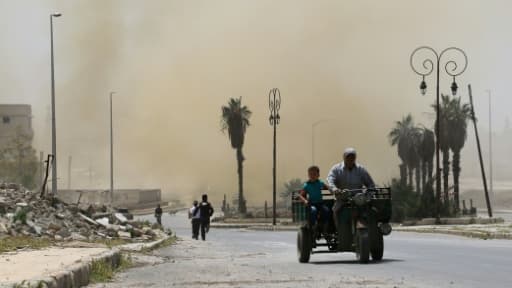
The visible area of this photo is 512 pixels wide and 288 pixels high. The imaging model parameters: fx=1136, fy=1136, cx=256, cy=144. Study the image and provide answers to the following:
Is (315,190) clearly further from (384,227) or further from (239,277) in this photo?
(239,277)

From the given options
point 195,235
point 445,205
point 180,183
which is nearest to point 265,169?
point 180,183

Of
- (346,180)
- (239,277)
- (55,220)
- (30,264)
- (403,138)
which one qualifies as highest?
(403,138)

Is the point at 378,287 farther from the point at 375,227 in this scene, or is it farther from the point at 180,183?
the point at 180,183

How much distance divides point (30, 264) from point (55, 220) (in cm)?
1581

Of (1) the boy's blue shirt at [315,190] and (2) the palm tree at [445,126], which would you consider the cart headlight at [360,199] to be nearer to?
(1) the boy's blue shirt at [315,190]

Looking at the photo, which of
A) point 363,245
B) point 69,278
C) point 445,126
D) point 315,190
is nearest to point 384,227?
point 363,245

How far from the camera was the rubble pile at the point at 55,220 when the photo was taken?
29973 mm

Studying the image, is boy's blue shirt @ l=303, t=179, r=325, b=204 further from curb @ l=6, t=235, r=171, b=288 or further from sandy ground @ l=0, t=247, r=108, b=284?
sandy ground @ l=0, t=247, r=108, b=284

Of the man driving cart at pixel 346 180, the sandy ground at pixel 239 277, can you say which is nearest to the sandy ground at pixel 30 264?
the sandy ground at pixel 239 277

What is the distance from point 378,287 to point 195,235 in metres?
27.8

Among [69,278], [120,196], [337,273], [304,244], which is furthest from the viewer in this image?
[120,196]

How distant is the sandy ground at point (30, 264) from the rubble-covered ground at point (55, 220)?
753 centimetres

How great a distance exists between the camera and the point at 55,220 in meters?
32.7

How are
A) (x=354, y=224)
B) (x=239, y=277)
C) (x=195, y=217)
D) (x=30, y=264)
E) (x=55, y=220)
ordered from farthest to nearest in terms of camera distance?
(x=195, y=217)
(x=55, y=220)
(x=354, y=224)
(x=30, y=264)
(x=239, y=277)
